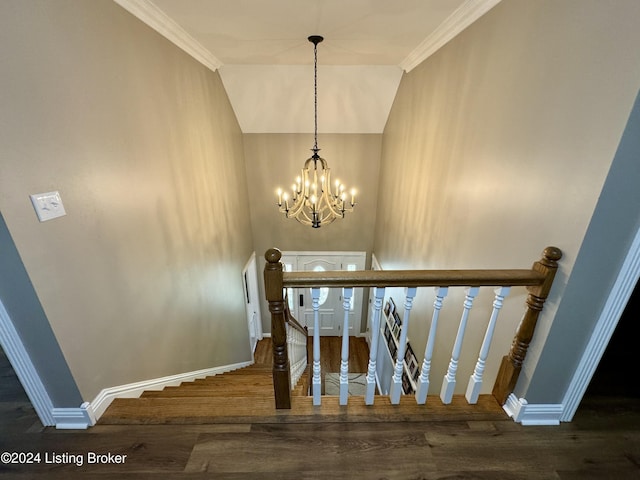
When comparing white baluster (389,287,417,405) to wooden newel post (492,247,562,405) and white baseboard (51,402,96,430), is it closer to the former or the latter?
wooden newel post (492,247,562,405)

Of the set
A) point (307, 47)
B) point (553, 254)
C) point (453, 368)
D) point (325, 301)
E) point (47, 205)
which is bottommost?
point (325, 301)

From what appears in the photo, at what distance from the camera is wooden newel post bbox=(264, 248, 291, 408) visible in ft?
3.92

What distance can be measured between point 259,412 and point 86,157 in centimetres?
158

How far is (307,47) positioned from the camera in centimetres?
289

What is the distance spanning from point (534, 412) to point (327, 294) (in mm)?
4550

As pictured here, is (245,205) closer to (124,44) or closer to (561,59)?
(124,44)

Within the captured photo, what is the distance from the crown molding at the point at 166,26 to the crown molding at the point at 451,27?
6.84 feet

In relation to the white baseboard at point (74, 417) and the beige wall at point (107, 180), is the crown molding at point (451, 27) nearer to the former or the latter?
the beige wall at point (107, 180)

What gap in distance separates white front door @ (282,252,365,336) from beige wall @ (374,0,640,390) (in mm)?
2790

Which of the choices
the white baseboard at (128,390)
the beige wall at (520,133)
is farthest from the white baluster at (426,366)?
the white baseboard at (128,390)

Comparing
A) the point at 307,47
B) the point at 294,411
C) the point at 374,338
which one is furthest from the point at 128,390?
the point at 307,47

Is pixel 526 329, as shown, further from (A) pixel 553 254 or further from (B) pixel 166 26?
(B) pixel 166 26

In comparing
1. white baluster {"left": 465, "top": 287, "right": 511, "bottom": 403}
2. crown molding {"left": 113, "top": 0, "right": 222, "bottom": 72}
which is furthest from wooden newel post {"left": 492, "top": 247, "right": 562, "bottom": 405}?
crown molding {"left": 113, "top": 0, "right": 222, "bottom": 72}

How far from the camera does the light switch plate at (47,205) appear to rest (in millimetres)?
1160
